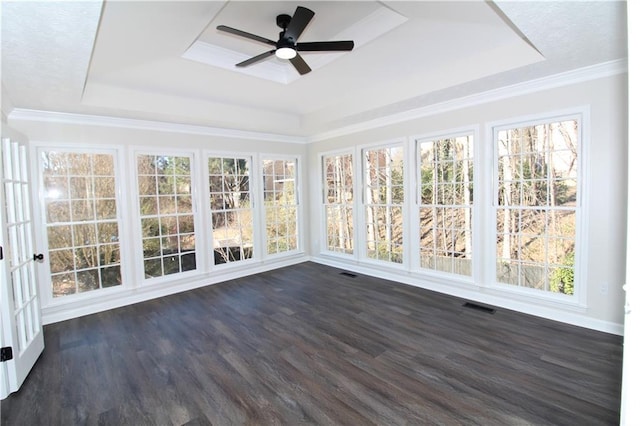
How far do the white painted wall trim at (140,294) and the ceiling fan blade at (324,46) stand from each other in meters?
3.99

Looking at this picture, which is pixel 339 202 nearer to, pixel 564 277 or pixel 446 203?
pixel 446 203

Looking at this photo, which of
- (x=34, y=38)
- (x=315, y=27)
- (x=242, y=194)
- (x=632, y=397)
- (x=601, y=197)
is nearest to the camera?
(x=632, y=397)

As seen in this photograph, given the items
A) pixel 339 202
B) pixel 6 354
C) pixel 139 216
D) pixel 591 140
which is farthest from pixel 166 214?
pixel 591 140

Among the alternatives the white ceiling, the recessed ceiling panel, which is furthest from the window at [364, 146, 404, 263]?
the recessed ceiling panel

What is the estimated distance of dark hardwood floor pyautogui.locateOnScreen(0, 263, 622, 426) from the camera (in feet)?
7.18

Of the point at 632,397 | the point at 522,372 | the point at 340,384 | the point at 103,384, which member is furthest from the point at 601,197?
the point at 103,384

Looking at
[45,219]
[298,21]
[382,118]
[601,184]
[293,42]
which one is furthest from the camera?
[382,118]

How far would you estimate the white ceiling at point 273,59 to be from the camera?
7.04 ft

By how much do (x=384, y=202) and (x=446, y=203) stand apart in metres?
1.10

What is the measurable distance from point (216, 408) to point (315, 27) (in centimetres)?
337

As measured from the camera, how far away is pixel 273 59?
3629 millimetres

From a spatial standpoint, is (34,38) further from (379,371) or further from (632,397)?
(632,397)

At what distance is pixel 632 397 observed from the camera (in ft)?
3.88

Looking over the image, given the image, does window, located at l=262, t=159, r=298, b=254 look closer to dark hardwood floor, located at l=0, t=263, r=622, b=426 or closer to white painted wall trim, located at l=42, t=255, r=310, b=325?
white painted wall trim, located at l=42, t=255, r=310, b=325
